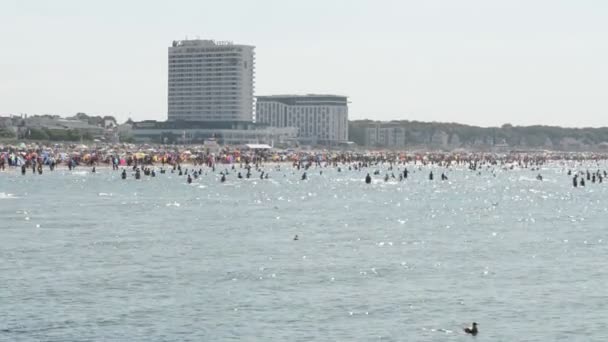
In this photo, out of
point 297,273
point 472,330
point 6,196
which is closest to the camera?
point 472,330

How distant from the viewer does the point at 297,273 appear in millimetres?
45125

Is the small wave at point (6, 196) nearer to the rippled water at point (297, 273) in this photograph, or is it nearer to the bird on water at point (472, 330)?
the rippled water at point (297, 273)

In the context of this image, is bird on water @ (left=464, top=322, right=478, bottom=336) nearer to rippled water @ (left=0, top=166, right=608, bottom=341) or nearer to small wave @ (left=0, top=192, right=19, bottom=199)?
rippled water @ (left=0, top=166, right=608, bottom=341)

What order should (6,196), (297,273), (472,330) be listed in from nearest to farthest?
(472,330) → (297,273) → (6,196)

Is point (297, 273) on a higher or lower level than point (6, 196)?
higher

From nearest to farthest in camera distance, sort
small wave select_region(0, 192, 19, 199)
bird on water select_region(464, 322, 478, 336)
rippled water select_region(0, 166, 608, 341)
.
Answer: bird on water select_region(464, 322, 478, 336)
rippled water select_region(0, 166, 608, 341)
small wave select_region(0, 192, 19, 199)

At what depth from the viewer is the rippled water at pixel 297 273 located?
34.0m

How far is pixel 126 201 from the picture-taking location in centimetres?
9262

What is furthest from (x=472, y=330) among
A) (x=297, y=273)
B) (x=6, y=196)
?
(x=6, y=196)

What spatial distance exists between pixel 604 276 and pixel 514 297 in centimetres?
709

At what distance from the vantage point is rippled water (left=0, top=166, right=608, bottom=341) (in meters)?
34.0

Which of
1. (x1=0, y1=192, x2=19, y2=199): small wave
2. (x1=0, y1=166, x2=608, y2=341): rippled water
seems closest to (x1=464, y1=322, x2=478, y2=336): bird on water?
(x1=0, y1=166, x2=608, y2=341): rippled water

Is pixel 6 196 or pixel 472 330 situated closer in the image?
pixel 472 330

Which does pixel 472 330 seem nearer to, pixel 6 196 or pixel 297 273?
pixel 297 273
